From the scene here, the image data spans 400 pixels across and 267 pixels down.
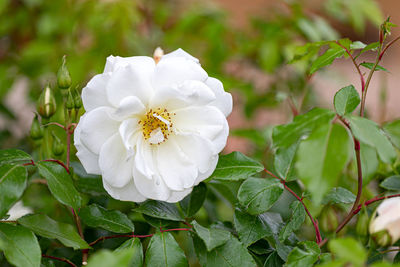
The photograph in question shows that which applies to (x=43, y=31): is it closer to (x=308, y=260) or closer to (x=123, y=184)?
(x=123, y=184)

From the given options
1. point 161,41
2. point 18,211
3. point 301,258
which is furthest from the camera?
point 161,41

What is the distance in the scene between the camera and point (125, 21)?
1.31 m

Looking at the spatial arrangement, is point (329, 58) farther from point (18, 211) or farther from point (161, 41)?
point (161, 41)

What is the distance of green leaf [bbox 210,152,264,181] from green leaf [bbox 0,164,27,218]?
0.77 ft

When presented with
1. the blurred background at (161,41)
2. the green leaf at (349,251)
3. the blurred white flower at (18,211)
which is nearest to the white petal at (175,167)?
the green leaf at (349,251)

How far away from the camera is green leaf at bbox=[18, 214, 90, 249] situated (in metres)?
0.53

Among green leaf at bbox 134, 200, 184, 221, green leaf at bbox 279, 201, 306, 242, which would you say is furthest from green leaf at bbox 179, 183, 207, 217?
green leaf at bbox 279, 201, 306, 242

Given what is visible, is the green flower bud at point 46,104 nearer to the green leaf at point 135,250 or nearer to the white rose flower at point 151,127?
the white rose flower at point 151,127

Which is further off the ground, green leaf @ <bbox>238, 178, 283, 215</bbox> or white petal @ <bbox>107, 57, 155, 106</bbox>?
white petal @ <bbox>107, 57, 155, 106</bbox>

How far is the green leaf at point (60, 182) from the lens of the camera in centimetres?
54

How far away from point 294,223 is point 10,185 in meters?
0.35

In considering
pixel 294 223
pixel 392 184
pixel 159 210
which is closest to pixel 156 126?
pixel 159 210

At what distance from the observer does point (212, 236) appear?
531 millimetres

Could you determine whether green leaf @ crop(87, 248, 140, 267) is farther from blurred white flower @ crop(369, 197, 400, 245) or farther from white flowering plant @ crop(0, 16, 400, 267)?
blurred white flower @ crop(369, 197, 400, 245)
